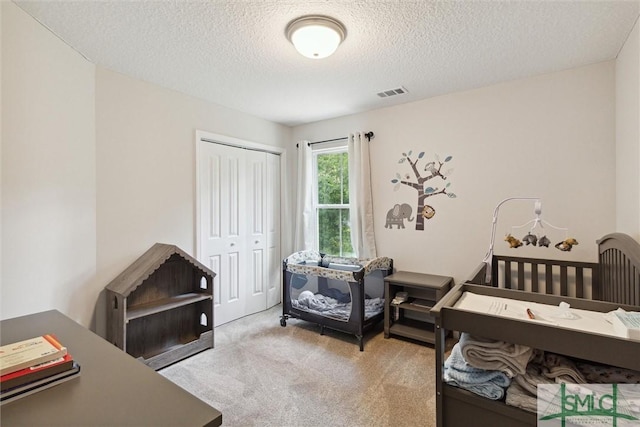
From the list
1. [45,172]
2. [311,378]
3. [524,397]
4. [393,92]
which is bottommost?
[311,378]

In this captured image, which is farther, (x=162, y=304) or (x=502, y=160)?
(x=502, y=160)

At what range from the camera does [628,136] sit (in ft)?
6.66

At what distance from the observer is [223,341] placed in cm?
297

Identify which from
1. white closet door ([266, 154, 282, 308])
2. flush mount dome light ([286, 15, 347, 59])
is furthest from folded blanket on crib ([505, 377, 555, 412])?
white closet door ([266, 154, 282, 308])

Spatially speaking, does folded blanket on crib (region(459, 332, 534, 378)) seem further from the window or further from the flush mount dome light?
the window

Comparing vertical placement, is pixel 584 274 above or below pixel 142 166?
below

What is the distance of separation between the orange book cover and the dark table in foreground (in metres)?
0.08

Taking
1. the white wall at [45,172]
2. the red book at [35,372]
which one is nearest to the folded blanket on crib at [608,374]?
the red book at [35,372]

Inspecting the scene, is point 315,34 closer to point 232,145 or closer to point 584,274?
point 232,145

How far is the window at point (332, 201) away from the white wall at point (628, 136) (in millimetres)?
2471

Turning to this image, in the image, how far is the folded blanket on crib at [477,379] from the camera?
4.44 feet

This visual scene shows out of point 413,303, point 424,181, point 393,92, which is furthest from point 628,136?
point 413,303

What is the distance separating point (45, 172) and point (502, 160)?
11.7ft
